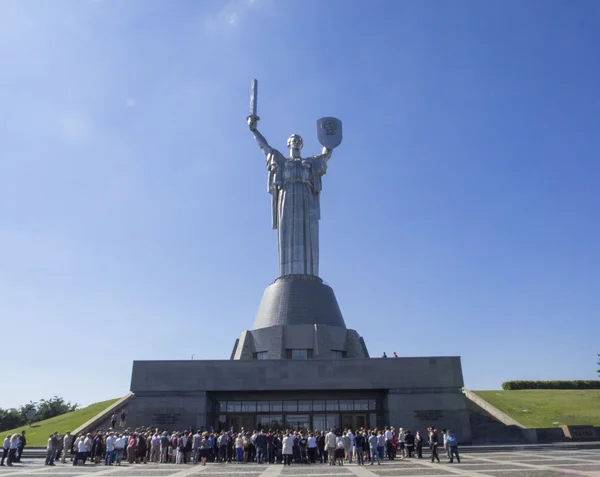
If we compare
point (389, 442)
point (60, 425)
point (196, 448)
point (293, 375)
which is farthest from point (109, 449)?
point (60, 425)

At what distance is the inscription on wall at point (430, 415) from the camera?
80.8 feet

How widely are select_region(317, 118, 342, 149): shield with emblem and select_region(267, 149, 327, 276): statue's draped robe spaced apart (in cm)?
107

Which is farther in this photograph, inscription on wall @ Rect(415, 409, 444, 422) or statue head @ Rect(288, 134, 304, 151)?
statue head @ Rect(288, 134, 304, 151)

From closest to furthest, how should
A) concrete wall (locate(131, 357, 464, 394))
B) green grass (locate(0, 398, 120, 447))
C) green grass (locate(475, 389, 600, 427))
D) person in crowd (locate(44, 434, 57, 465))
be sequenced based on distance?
person in crowd (locate(44, 434, 57, 465)), concrete wall (locate(131, 357, 464, 394)), green grass (locate(0, 398, 120, 447)), green grass (locate(475, 389, 600, 427))

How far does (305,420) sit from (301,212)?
13924 millimetres


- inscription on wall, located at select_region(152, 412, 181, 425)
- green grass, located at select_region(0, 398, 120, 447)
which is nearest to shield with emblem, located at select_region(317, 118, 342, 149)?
inscription on wall, located at select_region(152, 412, 181, 425)

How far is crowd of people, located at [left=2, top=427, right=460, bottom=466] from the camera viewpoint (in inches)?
695

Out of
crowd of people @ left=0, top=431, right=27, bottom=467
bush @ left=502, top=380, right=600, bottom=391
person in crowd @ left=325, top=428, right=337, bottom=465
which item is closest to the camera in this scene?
person in crowd @ left=325, top=428, right=337, bottom=465

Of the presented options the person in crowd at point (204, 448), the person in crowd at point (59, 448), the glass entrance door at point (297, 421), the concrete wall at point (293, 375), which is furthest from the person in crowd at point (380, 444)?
the person in crowd at point (59, 448)

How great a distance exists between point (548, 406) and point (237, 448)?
2194 centimetres

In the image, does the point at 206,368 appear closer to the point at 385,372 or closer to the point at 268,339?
the point at 268,339

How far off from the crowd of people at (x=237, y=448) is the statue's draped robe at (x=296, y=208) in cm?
1429

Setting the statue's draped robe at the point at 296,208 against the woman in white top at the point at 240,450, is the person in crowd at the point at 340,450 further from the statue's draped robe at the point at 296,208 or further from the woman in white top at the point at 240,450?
the statue's draped robe at the point at 296,208

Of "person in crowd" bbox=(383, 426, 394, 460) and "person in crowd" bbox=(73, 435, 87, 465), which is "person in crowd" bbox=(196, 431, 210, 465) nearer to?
"person in crowd" bbox=(73, 435, 87, 465)
